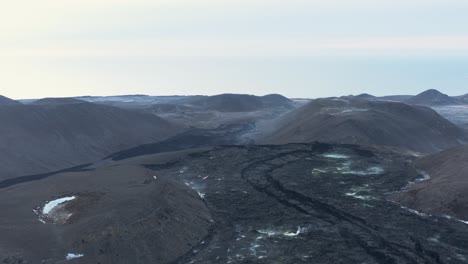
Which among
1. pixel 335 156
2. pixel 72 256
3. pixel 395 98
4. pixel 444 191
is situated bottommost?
pixel 72 256

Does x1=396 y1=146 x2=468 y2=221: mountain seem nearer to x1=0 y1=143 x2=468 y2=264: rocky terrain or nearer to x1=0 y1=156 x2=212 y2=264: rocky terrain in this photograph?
x1=0 y1=143 x2=468 y2=264: rocky terrain

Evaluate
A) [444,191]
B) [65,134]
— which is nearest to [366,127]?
[444,191]

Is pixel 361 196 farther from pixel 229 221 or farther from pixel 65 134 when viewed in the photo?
pixel 65 134

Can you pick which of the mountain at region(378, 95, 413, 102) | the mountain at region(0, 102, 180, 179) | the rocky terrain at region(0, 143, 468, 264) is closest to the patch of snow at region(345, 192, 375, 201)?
the rocky terrain at region(0, 143, 468, 264)

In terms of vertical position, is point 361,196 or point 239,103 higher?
point 239,103

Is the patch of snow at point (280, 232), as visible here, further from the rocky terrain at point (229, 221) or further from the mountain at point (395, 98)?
the mountain at point (395, 98)

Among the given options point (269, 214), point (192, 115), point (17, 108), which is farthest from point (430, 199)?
point (192, 115)
